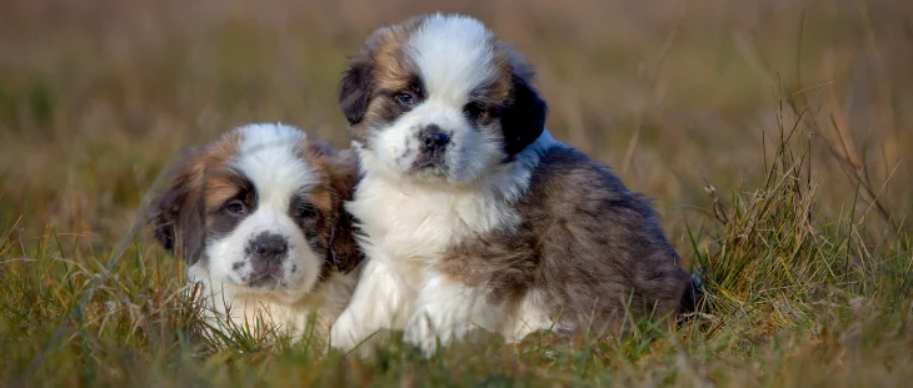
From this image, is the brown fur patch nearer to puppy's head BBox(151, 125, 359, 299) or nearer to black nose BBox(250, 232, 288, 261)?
puppy's head BBox(151, 125, 359, 299)

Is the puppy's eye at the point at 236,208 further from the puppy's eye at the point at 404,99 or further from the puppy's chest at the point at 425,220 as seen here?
the puppy's eye at the point at 404,99

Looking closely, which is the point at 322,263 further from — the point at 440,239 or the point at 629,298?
the point at 629,298

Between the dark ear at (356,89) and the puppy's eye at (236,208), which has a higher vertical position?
the dark ear at (356,89)

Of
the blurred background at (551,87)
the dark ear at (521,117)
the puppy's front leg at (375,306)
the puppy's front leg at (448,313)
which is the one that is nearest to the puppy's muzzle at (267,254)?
the puppy's front leg at (375,306)

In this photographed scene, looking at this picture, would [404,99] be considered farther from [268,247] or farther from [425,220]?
[268,247]

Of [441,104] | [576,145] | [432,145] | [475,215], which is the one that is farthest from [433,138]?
[576,145]

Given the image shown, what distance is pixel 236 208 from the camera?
14.9 feet

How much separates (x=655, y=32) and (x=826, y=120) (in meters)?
7.09

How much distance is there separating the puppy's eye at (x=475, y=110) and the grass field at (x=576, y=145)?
97 centimetres

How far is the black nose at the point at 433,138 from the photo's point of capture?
405 cm

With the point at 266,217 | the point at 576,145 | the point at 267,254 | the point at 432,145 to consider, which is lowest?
the point at 576,145

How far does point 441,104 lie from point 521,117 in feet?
1.19

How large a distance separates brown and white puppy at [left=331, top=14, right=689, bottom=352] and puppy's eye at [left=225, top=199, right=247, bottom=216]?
1.77 ft

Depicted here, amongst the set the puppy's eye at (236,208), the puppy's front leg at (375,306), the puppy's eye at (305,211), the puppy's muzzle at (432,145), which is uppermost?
the puppy's muzzle at (432,145)
